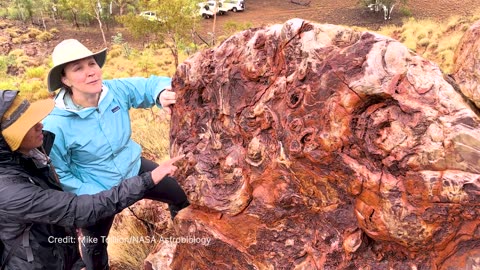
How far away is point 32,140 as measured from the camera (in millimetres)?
2453

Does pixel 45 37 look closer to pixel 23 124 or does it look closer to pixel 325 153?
pixel 23 124

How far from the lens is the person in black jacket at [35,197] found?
2.30 meters

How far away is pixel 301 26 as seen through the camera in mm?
2400

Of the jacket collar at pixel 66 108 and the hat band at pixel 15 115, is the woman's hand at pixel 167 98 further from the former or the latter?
the hat band at pixel 15 115

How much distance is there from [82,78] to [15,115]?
0.58 metres

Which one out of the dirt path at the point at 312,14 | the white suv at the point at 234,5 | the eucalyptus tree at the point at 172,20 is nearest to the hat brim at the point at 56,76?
the eucalyptus tree at the point at 172,20

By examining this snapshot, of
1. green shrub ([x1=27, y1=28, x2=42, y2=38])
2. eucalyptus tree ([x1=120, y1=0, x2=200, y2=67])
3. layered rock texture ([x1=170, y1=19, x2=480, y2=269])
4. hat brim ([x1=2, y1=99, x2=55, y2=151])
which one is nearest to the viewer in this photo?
layered rock texture ([x1=170, y1=19, x2=480, y2=269])

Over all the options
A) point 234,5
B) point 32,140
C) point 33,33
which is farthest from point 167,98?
point 33,33

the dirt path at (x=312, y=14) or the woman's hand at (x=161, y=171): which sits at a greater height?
the woman's hand at (x=161, y=171)

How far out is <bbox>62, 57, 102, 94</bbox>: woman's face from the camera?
2822 mm

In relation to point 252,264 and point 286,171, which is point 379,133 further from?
point 252,264

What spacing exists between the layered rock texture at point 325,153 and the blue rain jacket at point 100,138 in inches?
13.0

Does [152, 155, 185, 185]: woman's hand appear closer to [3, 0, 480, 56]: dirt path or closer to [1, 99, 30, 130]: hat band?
[1, 99, 30, 130]: hat band

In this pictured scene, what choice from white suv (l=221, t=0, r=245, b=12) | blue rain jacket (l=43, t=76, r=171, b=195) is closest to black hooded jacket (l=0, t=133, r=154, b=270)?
blue rain jacket (l=43, t=76, r=171, b=195)
